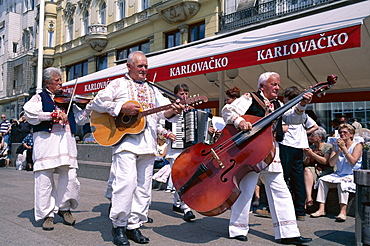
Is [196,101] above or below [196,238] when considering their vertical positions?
above

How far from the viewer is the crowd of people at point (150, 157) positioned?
4.05 metres

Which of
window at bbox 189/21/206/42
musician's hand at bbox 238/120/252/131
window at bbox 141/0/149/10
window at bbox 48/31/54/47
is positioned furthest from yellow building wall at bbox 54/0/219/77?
musician's hand at bbox 238/120/252/131

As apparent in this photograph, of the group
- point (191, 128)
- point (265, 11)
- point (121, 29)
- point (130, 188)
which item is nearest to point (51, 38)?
point (121, 29)

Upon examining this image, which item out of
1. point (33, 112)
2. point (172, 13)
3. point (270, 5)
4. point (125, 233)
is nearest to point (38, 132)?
point (33, 112)

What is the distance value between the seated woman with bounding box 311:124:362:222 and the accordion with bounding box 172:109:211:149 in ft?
6.48

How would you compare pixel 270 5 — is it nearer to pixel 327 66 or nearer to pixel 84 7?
pixel 327 66

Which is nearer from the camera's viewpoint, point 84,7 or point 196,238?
point 196,238

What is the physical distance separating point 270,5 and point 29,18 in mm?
27521

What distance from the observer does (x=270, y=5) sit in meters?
15.0

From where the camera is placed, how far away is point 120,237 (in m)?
3.92

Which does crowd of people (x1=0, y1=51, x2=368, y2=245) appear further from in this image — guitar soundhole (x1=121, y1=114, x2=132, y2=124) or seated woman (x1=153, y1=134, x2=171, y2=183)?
seated woman (x1=153, y1=134, x2=171, y2=183)

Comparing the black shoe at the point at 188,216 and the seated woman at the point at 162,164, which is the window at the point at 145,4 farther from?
the black shoe at the point at 188,216

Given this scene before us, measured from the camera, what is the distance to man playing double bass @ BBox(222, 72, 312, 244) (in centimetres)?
414

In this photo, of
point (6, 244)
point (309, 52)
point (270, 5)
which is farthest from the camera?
point (270, 5)
